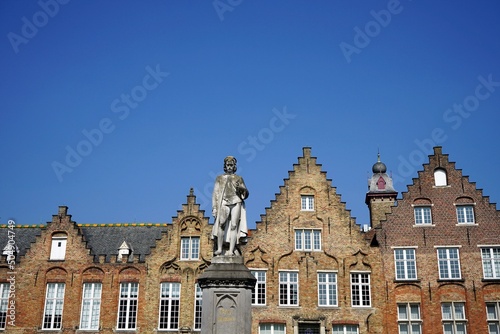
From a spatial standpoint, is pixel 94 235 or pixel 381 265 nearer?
pixel 381 265

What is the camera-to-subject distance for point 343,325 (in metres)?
29.6

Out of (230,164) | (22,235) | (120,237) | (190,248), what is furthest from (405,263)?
(22,235)

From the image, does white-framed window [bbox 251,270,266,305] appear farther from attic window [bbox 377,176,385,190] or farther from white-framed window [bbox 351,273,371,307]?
attic window [bbox 377,176,385,190]

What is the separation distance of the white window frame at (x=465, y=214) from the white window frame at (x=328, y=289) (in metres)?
7.41

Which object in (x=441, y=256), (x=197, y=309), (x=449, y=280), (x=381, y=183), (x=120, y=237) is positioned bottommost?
(x=197, y=309)

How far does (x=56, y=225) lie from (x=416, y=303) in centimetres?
2008

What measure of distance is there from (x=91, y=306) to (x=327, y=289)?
12.7 m

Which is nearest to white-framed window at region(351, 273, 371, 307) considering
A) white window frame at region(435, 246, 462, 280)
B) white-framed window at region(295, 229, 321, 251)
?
Result: white-framed window at region(295, 229, 321, 251)

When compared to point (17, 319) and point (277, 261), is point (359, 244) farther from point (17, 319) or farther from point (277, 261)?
point (17, 319)

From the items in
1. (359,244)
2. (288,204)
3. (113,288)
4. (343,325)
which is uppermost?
(288,204)

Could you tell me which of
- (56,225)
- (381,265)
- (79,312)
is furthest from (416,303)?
(56,225)

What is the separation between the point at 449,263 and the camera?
3016 centimetres

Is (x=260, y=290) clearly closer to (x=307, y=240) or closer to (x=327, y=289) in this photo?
(x=327, y=289)

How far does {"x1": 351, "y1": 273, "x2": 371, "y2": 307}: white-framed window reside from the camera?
98.6 ft
